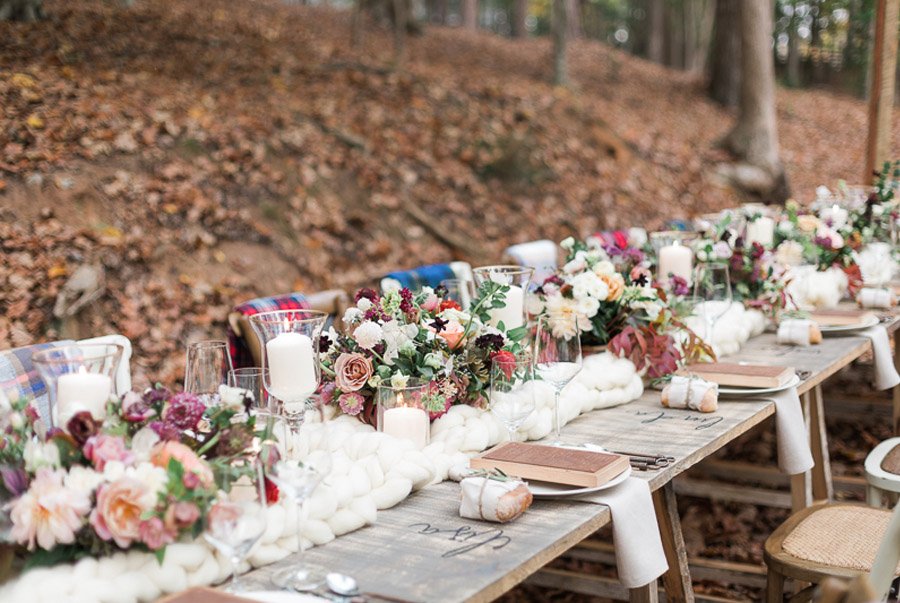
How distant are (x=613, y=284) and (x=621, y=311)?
0.33ft

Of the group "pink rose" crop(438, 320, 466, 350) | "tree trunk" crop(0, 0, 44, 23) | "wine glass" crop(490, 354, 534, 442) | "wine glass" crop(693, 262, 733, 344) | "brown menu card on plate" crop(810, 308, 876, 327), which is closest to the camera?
"wine glass" crop(490, 354, 534, 442)

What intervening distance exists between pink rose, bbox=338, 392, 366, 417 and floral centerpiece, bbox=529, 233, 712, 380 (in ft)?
2.33

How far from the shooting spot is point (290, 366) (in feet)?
6.51

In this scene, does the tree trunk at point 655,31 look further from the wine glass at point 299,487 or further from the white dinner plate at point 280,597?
the white dinner plate at point 280,597

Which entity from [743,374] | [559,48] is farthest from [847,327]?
[559,48]

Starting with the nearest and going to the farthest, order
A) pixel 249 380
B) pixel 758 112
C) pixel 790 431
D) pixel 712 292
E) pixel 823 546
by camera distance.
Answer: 1. pixel 249 380
2. pixel 823 546
3. pixel 790 431
4. pixel 712 292
5. pixel 758 112

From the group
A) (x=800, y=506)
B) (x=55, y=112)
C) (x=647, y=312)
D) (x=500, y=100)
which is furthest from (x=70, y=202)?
(x=500, y=100)

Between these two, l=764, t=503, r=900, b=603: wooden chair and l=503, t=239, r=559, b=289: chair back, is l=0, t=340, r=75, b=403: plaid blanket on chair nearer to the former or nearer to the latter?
l=764, t=503, r=900, b=603: wooden chair

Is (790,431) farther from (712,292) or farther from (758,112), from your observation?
(758,112)

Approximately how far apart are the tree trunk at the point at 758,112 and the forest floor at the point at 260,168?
1.25 ft

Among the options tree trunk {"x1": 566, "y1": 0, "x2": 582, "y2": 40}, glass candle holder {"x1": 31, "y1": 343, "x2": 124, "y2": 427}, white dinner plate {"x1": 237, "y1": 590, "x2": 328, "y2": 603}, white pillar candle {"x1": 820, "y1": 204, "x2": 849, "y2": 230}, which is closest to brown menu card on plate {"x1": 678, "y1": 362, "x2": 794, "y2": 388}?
white dinner plate {"x1": 237, "y1": 590, "x2": 328, "y2": 603}

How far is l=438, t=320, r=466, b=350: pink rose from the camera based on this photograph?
7.62ft

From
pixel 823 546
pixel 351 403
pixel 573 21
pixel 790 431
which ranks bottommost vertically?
pixel 823 546

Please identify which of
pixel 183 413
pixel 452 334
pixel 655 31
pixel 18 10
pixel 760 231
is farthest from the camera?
pixel 655 31
